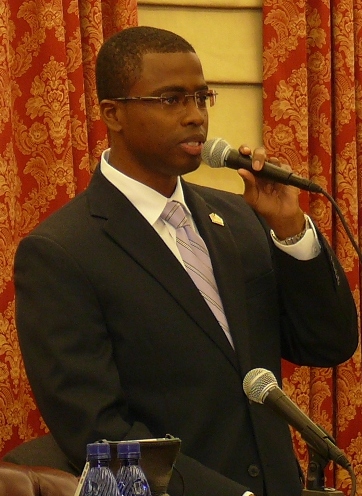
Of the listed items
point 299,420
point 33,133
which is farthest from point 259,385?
point 33,133

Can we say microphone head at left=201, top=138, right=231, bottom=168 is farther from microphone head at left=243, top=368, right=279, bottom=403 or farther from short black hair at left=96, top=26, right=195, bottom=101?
microphone head at left=243, top=368, right=279, bottom=403

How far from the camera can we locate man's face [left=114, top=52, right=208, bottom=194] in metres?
2.31

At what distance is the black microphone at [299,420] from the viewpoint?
155cm

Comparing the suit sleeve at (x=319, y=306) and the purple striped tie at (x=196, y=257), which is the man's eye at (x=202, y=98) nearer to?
the purple striped tie at (x=196, y=257)

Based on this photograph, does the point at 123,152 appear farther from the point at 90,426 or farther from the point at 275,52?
the point at 275,52

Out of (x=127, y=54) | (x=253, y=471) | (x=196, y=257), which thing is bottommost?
(x=253, y=471)

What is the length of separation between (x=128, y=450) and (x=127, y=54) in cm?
118

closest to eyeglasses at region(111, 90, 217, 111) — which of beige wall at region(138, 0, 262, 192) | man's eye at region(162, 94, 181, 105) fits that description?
man's eye at region(162, 94, 181, 105)

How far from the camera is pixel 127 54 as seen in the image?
7.95 feet

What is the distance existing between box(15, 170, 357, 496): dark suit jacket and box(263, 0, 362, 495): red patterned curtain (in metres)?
1.31

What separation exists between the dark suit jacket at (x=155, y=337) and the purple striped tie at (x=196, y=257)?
0.03 meters

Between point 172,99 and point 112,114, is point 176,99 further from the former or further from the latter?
point 112,114

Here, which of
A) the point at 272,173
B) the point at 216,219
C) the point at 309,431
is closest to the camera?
the point at 309,431

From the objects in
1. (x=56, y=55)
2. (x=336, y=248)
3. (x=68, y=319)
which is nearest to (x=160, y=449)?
(x=68, y=319)
